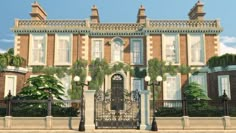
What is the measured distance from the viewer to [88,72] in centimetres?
2922

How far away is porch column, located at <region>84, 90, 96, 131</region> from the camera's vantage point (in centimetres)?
1892

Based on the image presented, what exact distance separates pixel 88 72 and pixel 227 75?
40.8 ft

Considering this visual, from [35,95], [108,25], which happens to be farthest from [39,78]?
[108,25]

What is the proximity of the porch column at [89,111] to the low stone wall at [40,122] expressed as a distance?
98 cm

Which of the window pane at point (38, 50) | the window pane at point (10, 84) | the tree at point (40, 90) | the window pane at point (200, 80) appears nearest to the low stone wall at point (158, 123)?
the tree at point (40, 90)

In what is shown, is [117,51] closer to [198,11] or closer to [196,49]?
[196,49]

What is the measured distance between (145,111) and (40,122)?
6.64m

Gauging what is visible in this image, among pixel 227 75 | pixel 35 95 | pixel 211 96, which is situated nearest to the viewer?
pixel 35 95

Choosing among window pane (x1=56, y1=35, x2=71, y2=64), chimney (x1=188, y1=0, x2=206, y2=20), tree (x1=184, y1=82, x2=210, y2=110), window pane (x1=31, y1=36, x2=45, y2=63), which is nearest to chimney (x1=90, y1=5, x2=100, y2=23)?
window pane (x1=56, y1=35, x2=71, y2=64)

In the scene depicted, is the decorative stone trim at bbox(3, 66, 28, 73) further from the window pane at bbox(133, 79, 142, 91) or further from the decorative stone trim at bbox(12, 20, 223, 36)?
the window pane at bbox(133, 79, 142, 91)

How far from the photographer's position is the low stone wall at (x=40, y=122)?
64.1ft

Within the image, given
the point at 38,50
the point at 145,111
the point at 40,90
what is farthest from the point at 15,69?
the point at 145,111

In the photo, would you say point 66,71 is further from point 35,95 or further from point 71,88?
point 35,95

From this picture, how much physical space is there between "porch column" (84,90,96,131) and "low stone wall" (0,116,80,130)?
3.20 feet
